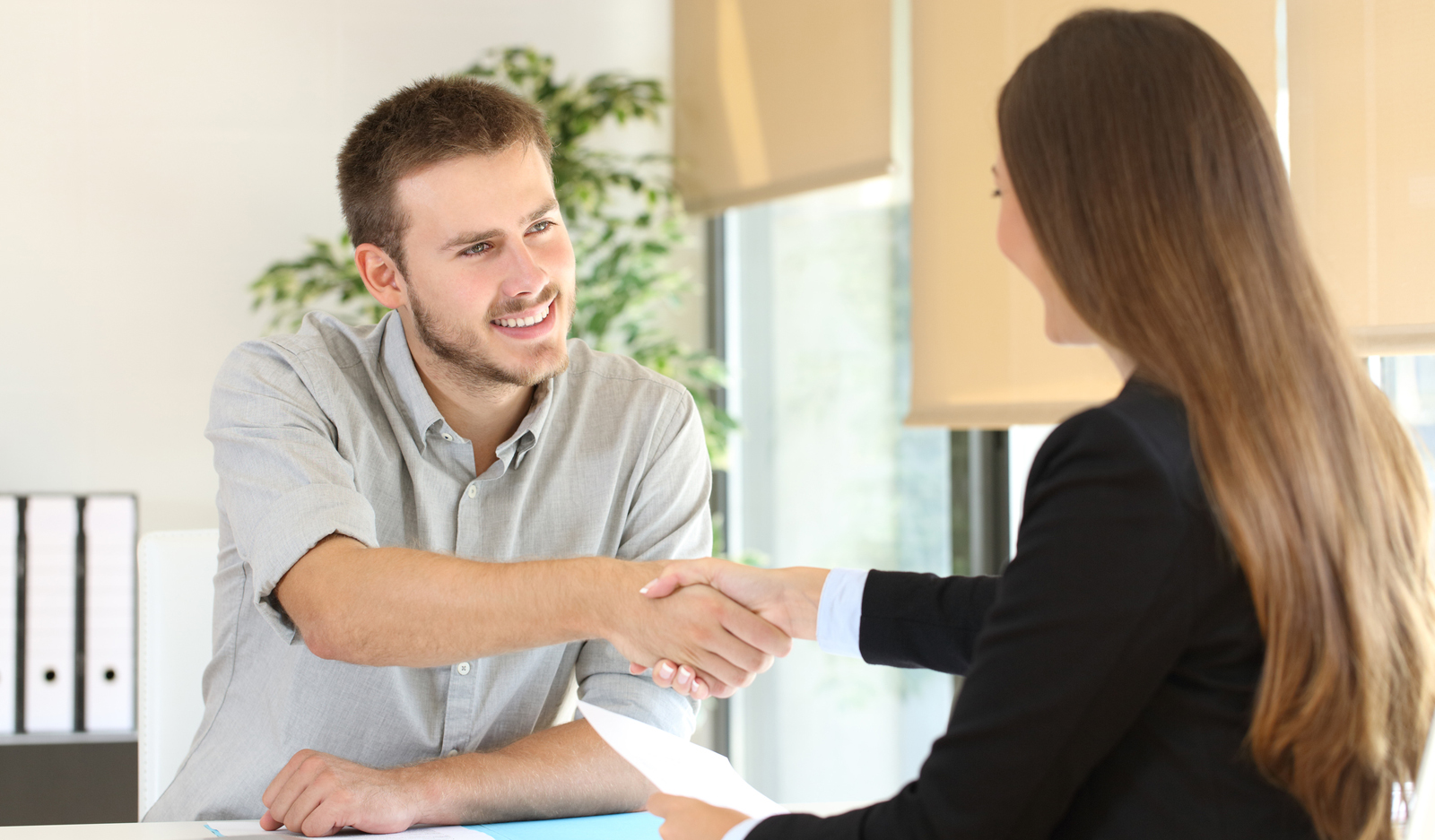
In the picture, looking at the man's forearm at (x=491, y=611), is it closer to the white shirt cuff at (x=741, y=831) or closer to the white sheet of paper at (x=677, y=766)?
the white sheet of paper at (x=677, y=766)

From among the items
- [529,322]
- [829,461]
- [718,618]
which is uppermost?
[529,322]

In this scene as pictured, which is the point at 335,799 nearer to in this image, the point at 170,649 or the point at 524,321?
the point at 170,649

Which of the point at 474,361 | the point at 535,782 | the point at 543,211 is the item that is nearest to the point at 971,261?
the point at 543,211

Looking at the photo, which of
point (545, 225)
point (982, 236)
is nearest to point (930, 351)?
point (982, 236)

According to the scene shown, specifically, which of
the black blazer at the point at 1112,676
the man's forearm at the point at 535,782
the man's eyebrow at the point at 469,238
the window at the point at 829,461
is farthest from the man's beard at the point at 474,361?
the window at the point at 829,461

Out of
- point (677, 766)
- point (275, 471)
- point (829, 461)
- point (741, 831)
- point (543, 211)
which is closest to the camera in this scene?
point (741, 831)

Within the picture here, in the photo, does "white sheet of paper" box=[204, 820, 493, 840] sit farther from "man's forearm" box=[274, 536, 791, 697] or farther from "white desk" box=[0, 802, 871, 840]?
"man's forearm" box=[274, 536, 791, 697]

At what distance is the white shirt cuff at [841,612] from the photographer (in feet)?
3.74

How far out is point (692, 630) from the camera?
1279 millimetres

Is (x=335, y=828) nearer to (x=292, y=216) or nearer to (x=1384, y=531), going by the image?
(x=1384, y=531)

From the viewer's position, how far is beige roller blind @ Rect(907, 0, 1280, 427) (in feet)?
7.41

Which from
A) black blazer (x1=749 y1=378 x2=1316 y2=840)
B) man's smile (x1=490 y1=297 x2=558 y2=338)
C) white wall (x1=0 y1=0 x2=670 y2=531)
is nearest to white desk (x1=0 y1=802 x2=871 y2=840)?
black blazer (x1=749 y1=378 x2=1316 y2=840)

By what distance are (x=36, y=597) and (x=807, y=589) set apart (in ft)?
6.40

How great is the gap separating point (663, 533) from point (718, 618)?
36 centimetres
